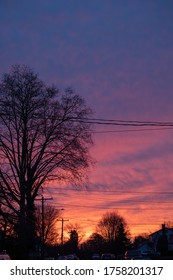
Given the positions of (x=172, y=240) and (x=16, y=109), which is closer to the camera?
(x=16, y=109)

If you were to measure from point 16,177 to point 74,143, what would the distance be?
4402 millimetres

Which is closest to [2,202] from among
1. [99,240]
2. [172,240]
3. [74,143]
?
[74,143]

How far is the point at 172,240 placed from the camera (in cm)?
9288

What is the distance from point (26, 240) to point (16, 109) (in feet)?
28.8

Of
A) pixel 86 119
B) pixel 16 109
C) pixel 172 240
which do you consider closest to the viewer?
pixel 86 119

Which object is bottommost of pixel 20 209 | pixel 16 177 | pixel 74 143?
pixel 20 209
